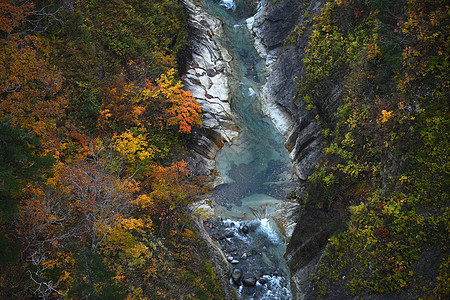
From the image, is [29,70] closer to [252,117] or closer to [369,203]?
[369,203]

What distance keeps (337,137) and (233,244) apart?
9667 millimetres

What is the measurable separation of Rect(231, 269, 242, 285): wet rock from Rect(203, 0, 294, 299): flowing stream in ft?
0.76

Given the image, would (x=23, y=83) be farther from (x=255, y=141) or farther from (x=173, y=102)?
(x=255, y=141)

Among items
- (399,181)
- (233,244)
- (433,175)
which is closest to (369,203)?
(399,181)

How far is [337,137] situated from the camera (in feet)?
53.0

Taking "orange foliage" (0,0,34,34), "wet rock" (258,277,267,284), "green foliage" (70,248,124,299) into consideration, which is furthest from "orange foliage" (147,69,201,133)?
"green foliage" (70,248,124,299)

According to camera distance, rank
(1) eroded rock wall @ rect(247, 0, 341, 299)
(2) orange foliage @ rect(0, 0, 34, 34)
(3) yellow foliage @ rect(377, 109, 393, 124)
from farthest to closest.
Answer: (1) eroded rock wall @ rect(247, 0, 341, 299), (3) yellow foliage @ rect(377, 109, 393, 124), (2) orange foliage @ rect(0, 0, 34, 34)

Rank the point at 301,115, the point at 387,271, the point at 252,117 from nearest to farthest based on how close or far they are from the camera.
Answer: the point at 387,271 < the point at 301,115 < the point at 252,117

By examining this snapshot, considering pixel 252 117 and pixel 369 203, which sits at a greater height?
pixel 369 203

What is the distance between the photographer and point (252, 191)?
841 inches

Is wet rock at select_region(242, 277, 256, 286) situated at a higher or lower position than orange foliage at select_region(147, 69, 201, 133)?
lower

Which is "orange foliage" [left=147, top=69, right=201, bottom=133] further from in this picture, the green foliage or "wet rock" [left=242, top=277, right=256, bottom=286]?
the green foliage

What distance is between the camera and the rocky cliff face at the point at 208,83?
23.2 meters

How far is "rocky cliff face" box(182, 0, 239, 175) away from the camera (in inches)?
915
